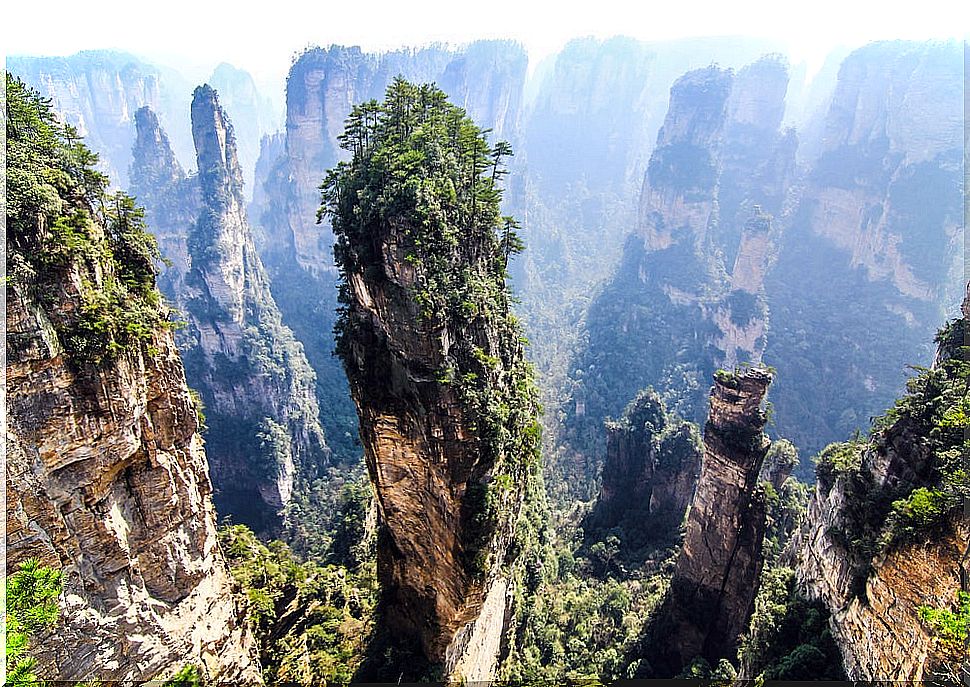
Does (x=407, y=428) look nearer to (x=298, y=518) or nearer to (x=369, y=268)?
(x=369, y=268)

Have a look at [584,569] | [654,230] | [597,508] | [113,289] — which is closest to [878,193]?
[654,230]

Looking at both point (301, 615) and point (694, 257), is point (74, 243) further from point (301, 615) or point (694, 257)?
point (694, 257)

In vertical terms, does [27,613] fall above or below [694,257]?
above

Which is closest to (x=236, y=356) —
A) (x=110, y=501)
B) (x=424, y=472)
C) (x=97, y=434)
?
(x=424, y=472)

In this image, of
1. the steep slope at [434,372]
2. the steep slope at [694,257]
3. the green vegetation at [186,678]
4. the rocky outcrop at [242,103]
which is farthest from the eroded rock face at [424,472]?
the rocky outcrop at [242,103]

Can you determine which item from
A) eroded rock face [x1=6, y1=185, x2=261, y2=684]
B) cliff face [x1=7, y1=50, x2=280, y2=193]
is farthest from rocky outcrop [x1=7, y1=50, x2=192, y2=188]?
eroded rock face [x1=6, y1=185, x2=261, y2=684]

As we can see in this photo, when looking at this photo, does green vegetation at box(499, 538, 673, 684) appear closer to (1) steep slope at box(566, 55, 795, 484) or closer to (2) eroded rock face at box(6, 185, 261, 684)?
(2) eroded rock face at box(6, 185, 261, 684)

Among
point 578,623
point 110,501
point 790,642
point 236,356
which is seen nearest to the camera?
point 110,501

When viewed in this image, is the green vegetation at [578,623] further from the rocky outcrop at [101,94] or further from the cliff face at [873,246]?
the rocky outcrop at [101,94]
